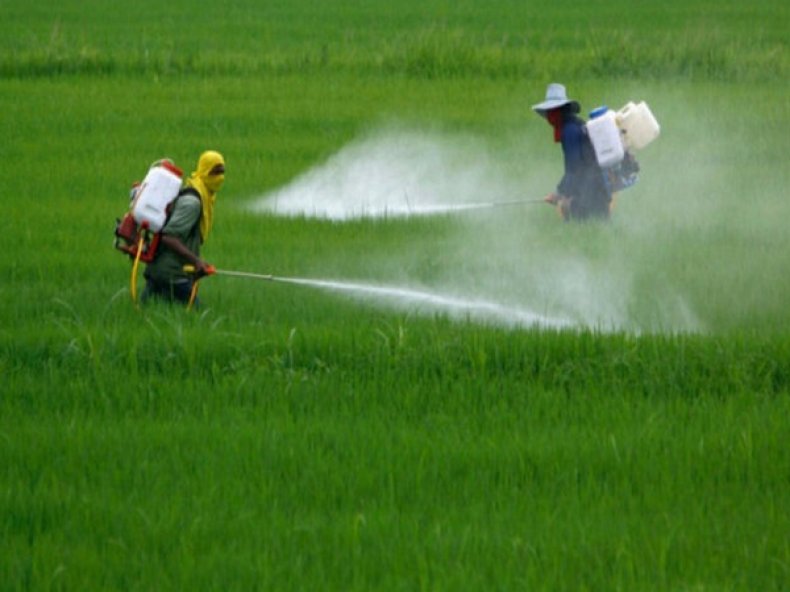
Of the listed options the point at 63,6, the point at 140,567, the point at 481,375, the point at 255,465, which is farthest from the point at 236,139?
the point at 63,6

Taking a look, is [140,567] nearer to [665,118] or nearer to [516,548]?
[516,548]

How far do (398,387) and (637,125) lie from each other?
484cm

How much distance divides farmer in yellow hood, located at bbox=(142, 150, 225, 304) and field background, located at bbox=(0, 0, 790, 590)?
223 millimetres

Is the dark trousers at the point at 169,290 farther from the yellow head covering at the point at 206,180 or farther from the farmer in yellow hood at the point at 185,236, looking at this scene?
the yellow head covering at the point at 206,180

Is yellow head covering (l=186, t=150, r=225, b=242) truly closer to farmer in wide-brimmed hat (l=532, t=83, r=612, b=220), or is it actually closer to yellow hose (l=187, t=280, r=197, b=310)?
yellow hose (l=187, t=280, r=197, b=310)

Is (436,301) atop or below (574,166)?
below

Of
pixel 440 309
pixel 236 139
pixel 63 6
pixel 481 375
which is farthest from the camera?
pixel 63 6

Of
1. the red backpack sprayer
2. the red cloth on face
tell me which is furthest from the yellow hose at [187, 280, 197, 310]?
the red cloth on face

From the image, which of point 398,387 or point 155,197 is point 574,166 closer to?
point 155,197

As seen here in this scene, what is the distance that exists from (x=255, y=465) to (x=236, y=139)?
9.35 meters

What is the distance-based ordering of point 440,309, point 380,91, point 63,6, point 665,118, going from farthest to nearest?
point 63,6 → point 380,91 → point 665,118 → point 440,309

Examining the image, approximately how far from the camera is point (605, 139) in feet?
36.5

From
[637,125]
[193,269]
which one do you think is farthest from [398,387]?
[637,125]

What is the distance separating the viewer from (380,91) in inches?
710
